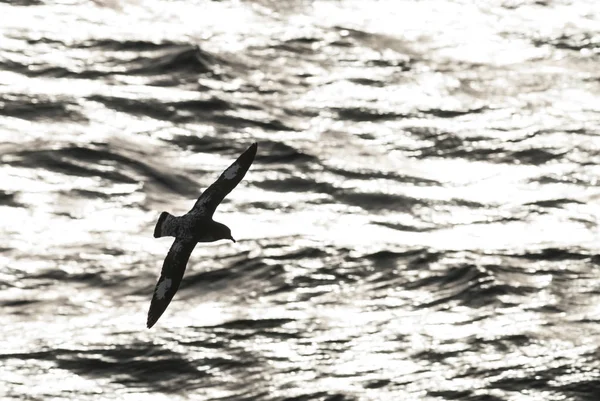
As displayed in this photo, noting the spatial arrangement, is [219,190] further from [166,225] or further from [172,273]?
[172,273]

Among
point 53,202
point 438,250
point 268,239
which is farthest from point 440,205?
point 53,202

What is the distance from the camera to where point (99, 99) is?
2236 centimetres

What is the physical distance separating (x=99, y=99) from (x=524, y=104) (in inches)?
274

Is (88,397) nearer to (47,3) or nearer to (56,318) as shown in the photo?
(56,318)

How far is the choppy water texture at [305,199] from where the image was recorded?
1683 centimetres

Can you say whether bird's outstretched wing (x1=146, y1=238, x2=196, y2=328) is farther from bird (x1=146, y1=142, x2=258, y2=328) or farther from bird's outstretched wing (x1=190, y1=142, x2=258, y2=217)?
bird's outstretched wing (x1=190, y1=142, x2=258, y2=217)

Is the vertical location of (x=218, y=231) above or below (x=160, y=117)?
above

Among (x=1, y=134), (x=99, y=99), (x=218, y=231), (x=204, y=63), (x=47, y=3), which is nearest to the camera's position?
(x=218, y=231)

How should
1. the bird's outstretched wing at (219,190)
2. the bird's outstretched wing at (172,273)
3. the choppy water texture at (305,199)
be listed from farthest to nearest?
the choppy water texture at (305,199), the bird's outstretched wing at (219,190), the bird's outstretched wing at (172,273)

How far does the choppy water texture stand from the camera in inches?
663

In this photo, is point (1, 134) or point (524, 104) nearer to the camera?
point (1, 134)

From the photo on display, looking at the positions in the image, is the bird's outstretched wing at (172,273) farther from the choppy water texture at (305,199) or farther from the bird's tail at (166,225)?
the choppy water texture at (305,199)

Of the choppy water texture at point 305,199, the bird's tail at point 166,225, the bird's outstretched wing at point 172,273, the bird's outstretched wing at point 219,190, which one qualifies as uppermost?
the bird's outstretched wing at point 219,190

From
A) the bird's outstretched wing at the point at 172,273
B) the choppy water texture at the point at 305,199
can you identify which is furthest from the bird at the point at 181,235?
the choppy water texture at the point at 305,199
